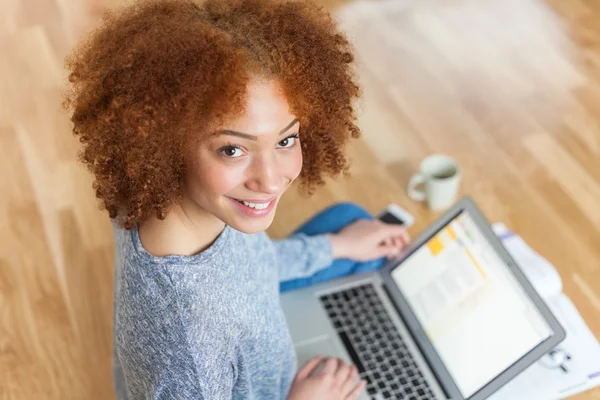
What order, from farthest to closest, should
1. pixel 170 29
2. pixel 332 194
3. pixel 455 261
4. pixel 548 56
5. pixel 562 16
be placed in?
pixel 562 16
pixel 548 56
pixel 332 194
pixel 455 261
pixel 170 29

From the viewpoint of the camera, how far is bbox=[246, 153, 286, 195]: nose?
73 centimetres

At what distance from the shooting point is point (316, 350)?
115 cm

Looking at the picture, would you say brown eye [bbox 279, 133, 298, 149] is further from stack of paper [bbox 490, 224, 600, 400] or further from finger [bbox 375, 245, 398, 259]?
stack of paper [bbox 490, 224, 600, 400]

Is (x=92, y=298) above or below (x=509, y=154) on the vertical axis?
above

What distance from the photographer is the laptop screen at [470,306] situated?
101 cm

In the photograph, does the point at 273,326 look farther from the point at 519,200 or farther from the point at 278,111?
the point at 519,200

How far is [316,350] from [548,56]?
124cm

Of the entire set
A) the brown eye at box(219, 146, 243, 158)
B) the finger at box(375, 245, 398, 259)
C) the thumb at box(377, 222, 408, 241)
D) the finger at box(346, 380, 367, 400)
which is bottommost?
the finger at box(346, 380, 367, 400)

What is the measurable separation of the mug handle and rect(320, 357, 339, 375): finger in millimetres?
579

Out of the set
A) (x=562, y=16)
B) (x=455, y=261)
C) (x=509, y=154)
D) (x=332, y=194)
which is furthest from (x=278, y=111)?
(x=562, y=16)

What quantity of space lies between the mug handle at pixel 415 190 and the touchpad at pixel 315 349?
50 cm

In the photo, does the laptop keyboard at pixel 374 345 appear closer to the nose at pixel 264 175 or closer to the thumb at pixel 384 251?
the thumb at pixel 384 251

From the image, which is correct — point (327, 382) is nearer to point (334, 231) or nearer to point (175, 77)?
point (334, 231)

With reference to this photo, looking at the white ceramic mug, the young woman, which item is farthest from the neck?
the white ceramic mug
